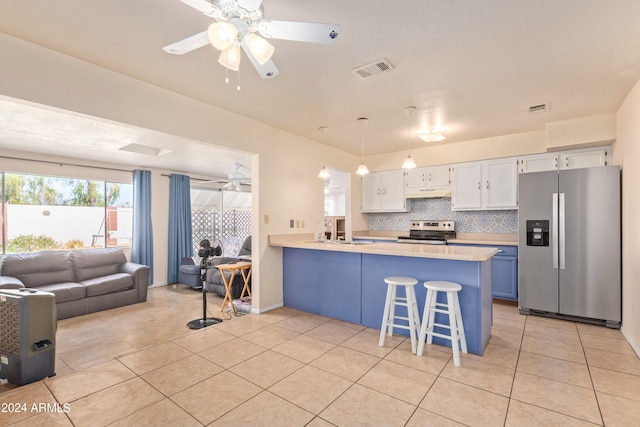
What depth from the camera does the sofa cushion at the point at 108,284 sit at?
4309 millimetres

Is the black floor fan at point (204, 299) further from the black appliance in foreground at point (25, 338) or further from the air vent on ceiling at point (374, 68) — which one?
the air vent on ceiling at point (374, 68)

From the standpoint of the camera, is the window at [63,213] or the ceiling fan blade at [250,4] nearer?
the ceiling fan blade at [250,4]

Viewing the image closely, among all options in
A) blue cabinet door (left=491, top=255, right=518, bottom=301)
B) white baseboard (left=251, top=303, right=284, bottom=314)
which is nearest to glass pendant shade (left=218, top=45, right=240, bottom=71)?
white baseboard (left=251, top=303, right=284, bottom=314)

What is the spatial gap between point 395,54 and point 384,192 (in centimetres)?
363

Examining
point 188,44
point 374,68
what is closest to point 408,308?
point 374,68

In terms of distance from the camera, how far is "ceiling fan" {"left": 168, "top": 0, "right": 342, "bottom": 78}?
1.45 meters

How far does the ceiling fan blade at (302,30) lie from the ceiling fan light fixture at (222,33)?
6.6 inches

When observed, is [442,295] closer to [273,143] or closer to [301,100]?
Result: [301,100]

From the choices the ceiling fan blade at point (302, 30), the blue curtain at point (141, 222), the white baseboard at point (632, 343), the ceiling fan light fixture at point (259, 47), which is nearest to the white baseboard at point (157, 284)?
the blue curtain at point (141, 222)

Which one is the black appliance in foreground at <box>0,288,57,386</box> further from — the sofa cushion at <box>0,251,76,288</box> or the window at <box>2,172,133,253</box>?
the window at <box>2,172,133,253</box>

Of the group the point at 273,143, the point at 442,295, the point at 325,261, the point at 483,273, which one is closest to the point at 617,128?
the point at 483,273

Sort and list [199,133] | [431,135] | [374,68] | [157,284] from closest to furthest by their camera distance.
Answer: [374,68] → [199,133] → [431,135] → [157,284]

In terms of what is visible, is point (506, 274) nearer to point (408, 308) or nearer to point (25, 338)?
point (408, 308)

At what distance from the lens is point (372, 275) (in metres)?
3.44
